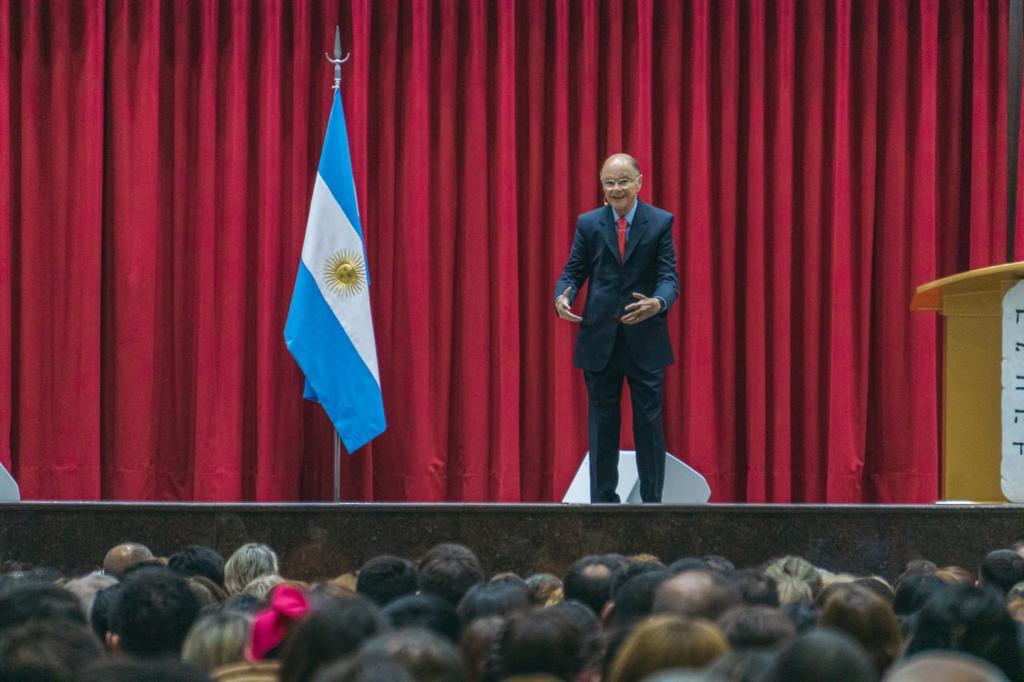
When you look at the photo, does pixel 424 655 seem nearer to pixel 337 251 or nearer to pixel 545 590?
pixel 545 590

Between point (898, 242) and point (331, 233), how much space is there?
2.80m

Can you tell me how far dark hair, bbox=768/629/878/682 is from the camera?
5.79 ft

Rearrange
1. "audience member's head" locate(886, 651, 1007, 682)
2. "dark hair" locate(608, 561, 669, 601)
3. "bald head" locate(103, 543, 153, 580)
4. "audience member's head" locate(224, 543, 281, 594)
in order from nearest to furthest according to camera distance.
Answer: "audience member's head" locate(886, 651, 1007, 682), "dark hair" locate(608, 561, 669, 601), "audience member's head" locate(224, 543, 281, 594), "bald head" locate(103, 543, 153, 580)

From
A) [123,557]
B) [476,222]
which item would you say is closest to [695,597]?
[123,557]

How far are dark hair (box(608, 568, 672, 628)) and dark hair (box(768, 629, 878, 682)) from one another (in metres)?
0.98

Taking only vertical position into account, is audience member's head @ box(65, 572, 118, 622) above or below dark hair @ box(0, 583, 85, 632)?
below

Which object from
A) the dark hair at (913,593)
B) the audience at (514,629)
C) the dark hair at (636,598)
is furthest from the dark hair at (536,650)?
the dark hair at (913,593)

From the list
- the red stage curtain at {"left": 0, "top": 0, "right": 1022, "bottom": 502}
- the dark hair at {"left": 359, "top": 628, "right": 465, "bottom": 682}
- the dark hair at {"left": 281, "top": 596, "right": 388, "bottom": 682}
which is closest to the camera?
the dark hair at {"left": 359, "top": 628, "right": 465, "bottom": 682}

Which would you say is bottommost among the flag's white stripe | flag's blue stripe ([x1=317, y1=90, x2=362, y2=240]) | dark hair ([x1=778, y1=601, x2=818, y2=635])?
dark hair ([x1=778, y1=601, x2=818, y2=635])

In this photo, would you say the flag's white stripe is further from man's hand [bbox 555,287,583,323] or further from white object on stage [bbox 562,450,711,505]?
man's hand [bbox 555,287,583,323]

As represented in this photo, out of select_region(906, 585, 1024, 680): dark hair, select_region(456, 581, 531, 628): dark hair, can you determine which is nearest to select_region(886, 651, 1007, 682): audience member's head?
select_region(906, 585, 1024, 680): dark hair

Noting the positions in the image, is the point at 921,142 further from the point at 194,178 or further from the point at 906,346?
the point at 194,178

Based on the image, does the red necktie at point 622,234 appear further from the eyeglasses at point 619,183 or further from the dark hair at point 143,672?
the dark hair at point 143,672

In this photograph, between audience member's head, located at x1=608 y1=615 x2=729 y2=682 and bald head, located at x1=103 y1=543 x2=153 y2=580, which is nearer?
audience member's head, located at x1=608 y1=615 x2=729 y2=682
